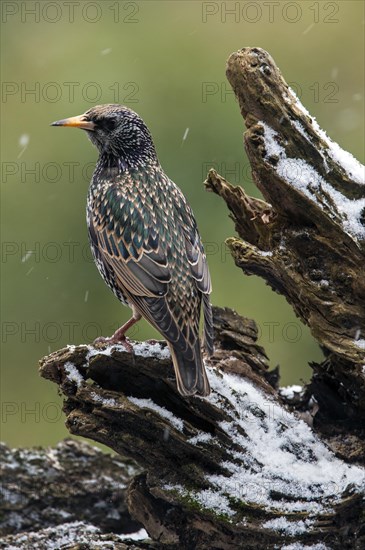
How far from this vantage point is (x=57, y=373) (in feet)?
17.6

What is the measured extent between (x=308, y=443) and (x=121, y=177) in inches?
80.8

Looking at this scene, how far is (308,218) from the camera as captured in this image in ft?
17.8

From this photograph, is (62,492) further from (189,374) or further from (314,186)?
(314,186)

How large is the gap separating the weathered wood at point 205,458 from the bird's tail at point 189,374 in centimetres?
13

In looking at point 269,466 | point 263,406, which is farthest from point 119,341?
point 269,466

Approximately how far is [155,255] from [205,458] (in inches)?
48.6

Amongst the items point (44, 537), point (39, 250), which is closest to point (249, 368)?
point (44, 537)

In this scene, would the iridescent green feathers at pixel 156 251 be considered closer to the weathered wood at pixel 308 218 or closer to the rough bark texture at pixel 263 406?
the rough bark texture at pixel 263 406

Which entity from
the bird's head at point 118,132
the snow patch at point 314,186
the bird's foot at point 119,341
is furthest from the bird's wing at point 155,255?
the snow patch at point 314,186

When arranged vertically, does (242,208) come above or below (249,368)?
above

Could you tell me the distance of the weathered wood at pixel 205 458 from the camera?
505 cm

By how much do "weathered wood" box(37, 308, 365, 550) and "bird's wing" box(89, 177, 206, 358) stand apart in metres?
0.19

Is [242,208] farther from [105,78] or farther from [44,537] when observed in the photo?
[105,78]

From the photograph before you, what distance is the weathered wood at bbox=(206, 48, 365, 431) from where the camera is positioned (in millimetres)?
5344
